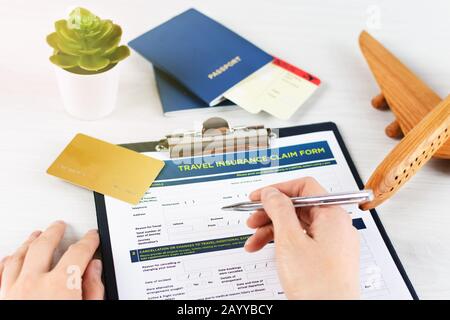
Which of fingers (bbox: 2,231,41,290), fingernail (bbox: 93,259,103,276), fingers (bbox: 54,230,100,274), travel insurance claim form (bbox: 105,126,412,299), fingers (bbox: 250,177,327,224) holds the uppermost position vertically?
fingers (bbox: 250,177,327,224)

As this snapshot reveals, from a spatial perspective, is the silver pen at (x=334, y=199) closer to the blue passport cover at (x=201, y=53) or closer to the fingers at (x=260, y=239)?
the fingers at (x=260, y=239)

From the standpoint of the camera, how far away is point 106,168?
0.82 metres

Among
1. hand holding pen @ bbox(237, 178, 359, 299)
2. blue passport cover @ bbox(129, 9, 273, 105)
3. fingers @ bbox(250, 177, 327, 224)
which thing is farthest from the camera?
blue passport cover @ bbox(129, 9, 273, 105)

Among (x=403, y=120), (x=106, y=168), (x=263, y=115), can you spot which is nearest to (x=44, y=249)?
(x=106, y=168)

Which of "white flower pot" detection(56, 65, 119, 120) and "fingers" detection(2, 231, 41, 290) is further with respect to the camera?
"white flower pot" detection(56, 65, 119, 120)

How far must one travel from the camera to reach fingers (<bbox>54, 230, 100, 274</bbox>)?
685 mm

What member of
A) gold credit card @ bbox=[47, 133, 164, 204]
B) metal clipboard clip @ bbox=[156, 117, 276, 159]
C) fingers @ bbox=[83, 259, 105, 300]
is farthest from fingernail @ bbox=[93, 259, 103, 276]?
metal clipboard clip @ bbox=[156, 117, 276, 159]

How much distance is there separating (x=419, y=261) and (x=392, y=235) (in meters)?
0.05

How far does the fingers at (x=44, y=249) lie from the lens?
683 millimetres

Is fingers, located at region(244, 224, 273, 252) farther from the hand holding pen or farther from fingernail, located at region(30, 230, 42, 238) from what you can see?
fingernail, located at region(30, 230, 42, 238)

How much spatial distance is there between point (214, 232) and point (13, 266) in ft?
0.83

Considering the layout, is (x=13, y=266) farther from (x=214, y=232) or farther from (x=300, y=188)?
(x=300, y=188)

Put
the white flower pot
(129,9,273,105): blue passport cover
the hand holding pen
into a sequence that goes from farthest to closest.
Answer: (129,9,273,105): blue passport cover
the white flower pot
the hand holding pen

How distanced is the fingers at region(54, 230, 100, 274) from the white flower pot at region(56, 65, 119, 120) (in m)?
0.22
